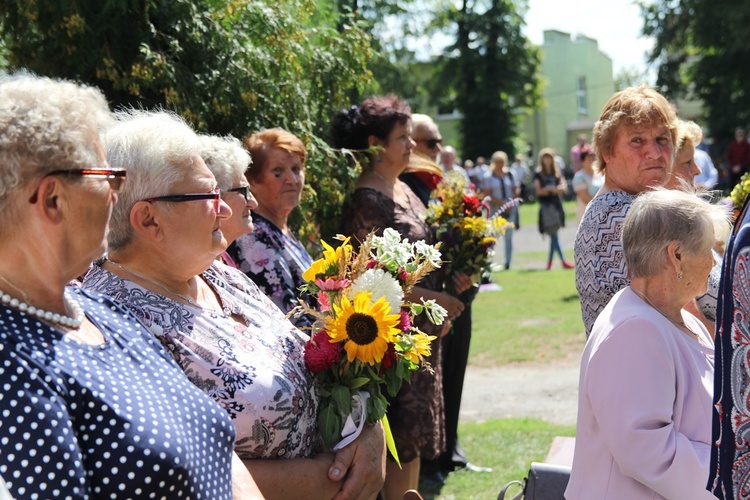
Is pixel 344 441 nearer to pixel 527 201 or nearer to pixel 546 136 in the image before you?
pixel 527 201

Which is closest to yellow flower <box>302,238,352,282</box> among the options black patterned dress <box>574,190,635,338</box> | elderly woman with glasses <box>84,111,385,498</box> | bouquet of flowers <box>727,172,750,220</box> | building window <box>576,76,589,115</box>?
elderly woman with glasses <box>84,111,385,498</box>

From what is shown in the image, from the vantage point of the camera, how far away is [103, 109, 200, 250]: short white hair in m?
2.64

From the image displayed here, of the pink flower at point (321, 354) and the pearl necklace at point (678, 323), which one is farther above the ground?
the pearl necklace at point (678, 323)

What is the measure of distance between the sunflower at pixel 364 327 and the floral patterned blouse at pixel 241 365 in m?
0.18

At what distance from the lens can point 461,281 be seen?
5.07 metres

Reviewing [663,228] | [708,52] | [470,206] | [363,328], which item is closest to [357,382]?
[363,328]

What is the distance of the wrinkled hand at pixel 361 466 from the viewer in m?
2.89

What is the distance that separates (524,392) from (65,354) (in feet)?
20.0

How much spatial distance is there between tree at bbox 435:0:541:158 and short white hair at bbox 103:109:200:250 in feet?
127

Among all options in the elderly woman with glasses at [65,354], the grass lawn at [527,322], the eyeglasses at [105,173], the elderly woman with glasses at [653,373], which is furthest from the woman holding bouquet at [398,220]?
the grass lawn at [527,322]

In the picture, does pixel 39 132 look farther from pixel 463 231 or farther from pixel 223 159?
pixel 463 231

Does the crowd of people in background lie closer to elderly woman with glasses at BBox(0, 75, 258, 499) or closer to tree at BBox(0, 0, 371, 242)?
elderly woman with glasses at BBox(0, 75, 258, 499)

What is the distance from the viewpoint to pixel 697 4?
3186 centimetres

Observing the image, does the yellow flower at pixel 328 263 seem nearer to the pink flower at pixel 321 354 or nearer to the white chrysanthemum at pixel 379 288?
the white chrysanthemum at pixel 379 288
